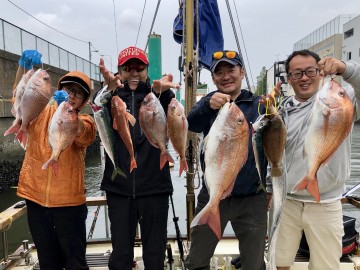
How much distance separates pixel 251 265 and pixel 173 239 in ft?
5.30

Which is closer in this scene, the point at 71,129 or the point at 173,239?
the point at 71,129

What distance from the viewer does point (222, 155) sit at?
2588mm

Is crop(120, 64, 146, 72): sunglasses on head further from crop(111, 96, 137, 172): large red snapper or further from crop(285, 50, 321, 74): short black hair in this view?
crop(285, 50, 321, 74): short black hair

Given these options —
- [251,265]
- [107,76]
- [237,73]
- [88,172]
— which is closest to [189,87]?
[237,73]

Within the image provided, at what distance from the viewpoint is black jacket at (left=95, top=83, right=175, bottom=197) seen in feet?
10.5

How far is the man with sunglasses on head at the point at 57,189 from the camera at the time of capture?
322cm

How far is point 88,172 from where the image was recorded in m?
19.5

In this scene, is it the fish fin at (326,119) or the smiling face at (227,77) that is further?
the smiling face at (227,77)

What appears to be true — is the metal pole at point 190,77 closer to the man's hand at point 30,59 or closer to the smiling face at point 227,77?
the smiling face at point 227,77

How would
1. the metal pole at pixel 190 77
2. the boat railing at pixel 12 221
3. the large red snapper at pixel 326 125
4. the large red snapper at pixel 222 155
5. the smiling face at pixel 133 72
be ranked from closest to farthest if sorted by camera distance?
the large red snapper at pixel 326 125 < the large red snapper at pixel 222 155 < the smiling face at pixel 133 72 < the boat railing at pixel 12 221 < the metal pole at pixel 190 77

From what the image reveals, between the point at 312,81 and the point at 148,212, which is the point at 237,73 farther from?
the point at 148,212

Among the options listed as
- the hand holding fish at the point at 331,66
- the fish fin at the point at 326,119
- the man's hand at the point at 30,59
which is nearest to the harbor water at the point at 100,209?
the fish fin at the point at 326,119

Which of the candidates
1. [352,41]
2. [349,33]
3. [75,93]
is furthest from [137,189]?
[349,33]

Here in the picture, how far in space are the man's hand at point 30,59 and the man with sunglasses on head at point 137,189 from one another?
751 millimetres
